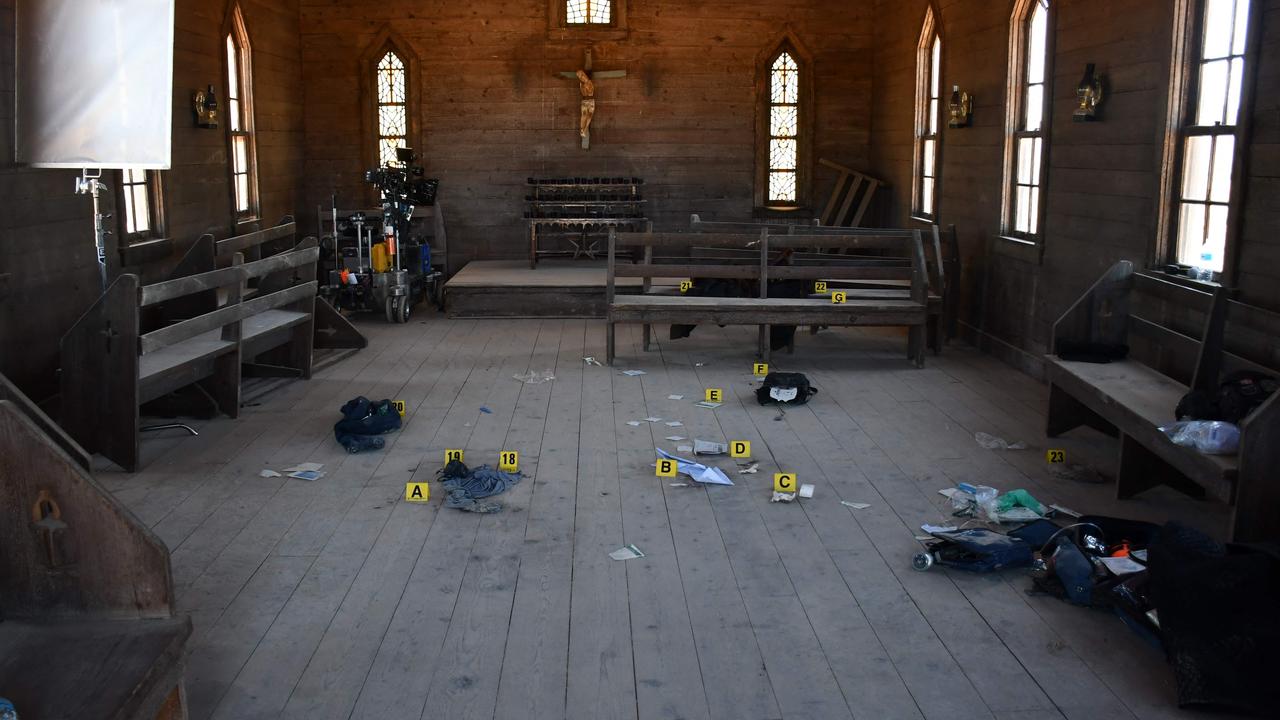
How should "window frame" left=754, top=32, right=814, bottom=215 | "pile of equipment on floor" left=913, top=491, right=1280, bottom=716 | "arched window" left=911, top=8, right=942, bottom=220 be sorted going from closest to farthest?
"pile of equipment on floor" left=913, top=491, right=1280, bottom=716, "arched window" left=911, top=8, right=942, bottom=220, "window frame" left=754, top=32, right=814, bottom=215

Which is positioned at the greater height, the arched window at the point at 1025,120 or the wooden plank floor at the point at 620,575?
the arched window at the point at 1025,120

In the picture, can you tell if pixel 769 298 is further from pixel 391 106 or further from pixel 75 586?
pixel 391 106

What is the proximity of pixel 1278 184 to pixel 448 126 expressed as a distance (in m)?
9.24

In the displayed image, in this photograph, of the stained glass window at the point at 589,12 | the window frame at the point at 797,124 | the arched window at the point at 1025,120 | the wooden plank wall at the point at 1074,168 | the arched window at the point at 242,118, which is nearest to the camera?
the wooden plank wall at the point at 1074,168

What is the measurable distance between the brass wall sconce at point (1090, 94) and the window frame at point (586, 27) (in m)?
6.61

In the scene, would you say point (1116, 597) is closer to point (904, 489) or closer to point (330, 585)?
point (904, 489)

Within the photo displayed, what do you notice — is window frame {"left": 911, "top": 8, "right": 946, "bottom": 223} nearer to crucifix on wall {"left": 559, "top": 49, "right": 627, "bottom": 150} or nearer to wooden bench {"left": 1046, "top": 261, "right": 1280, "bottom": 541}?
crucifix on wall {"left": 559, "top": 49, "right": 627, "bottom": 150}

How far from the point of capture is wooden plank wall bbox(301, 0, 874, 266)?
12.5m

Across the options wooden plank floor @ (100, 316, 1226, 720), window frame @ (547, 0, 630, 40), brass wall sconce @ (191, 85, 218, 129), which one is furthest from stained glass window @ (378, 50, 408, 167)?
wooden plank floor @ (100, 316, 1226, 720)

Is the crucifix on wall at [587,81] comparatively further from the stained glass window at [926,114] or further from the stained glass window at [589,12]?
the stained glass window at [926,114]

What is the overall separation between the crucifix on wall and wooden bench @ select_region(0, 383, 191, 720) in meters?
10.3

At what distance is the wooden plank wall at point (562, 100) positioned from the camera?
1246cm

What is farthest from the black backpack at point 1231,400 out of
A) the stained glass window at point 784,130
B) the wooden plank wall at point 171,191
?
the stained glass window at point 784,130

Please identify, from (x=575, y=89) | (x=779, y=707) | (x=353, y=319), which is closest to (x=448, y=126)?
(x=575, y=89)
